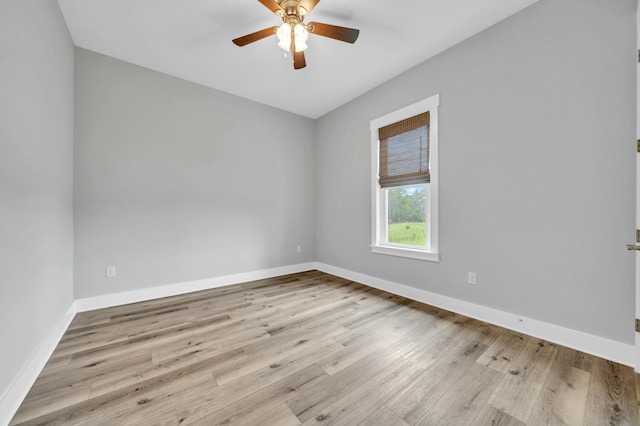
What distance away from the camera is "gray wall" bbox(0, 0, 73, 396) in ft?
4.28

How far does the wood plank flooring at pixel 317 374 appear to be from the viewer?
127cm

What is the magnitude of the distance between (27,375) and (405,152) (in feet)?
12.1

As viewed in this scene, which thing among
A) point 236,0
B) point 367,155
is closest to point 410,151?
point 367,155

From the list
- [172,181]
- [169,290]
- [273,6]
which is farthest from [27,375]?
[273,6]

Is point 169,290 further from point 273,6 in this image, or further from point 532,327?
point 532,327

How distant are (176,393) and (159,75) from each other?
3.39 metres

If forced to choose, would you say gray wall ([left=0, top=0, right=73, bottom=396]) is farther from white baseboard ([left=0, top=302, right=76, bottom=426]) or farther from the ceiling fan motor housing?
the ceiling fan motor housing

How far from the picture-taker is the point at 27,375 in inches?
57.6

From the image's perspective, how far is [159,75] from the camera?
10.1 ft

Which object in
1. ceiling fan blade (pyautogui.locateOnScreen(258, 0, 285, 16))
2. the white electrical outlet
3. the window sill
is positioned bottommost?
the white electrical outlet

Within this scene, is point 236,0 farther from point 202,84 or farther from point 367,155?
point 367,155

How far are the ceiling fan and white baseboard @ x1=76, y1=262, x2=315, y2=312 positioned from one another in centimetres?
282

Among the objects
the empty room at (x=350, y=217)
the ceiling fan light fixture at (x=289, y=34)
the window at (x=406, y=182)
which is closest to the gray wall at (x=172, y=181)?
the empty room at (x=350, y=217)

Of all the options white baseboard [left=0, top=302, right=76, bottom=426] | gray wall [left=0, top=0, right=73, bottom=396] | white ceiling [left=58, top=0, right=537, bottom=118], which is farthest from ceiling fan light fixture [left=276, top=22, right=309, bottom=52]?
white baseboard [left=0, top=302, right=76, bottom=426]
